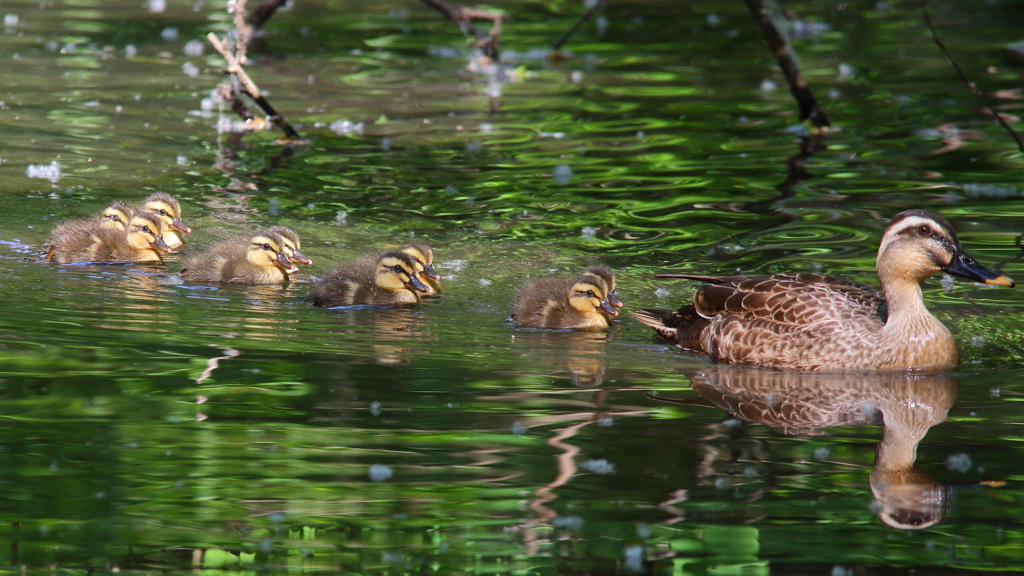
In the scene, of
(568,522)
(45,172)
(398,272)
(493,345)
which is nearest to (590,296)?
(493,345)

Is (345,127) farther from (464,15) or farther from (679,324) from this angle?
(679,324)

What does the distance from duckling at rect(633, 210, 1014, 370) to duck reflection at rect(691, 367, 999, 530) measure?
12 centimetres

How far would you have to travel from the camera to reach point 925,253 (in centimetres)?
742

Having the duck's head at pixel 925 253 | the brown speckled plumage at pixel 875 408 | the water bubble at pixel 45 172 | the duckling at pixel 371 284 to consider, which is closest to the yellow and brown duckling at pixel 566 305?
the duckling at pixel 371 284

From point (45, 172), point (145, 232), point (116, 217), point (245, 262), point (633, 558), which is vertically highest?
point (45, 172)

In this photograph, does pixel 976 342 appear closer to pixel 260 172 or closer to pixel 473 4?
pixel 260 172

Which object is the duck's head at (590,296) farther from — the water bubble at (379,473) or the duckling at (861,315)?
the water bubble at (379,473)

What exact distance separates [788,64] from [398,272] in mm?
5121

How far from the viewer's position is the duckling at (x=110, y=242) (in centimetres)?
948

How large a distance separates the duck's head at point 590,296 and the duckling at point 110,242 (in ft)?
10.8

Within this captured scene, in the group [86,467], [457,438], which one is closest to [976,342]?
[457,438]

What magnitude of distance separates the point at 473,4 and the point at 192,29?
190 inches

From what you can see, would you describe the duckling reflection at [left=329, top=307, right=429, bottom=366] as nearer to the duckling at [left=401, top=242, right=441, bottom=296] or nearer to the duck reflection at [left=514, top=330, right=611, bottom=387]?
the duckling at [left=401, top=242, right=441, bottom=296]

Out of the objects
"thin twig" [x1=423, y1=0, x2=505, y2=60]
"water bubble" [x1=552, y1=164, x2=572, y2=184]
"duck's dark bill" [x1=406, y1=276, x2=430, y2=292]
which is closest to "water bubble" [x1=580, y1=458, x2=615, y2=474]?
"duck's dark bill" [x1=406, y1=276, x2=430, y2=292]
